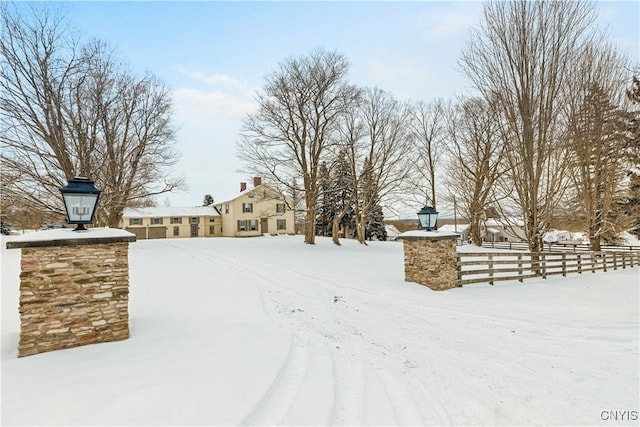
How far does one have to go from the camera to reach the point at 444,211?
2703 centimetres

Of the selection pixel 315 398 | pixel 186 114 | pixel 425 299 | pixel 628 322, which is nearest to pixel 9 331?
pixel 315 398

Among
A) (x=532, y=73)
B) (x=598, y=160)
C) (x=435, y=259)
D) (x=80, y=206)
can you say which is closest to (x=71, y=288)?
(x=80, y=206)

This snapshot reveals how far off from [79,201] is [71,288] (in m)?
1.32

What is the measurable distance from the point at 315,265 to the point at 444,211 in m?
17.9

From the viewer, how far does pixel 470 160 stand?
78.2ft

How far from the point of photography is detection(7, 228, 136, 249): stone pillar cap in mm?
3771

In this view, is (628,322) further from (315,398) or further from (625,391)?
(315,398)

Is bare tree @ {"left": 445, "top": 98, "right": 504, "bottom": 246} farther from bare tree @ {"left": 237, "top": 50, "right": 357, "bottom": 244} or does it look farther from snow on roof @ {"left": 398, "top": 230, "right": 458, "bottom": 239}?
snow on roof @ {"left": 398, "top": 230, "right": 458, "bottom": 239}

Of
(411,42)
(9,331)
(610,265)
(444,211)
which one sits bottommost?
(610,265)

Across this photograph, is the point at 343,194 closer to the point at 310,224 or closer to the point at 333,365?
the point at 310,224

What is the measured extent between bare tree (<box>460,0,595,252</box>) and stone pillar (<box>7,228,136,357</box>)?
1363cm

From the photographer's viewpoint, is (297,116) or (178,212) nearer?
(297,116)

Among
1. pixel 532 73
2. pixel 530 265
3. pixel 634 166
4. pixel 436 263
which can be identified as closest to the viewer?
pixel 436 263

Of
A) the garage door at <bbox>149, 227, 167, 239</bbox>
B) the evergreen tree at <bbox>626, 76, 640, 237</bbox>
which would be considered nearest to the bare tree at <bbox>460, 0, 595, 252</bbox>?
the evergreen tree at <bbox>626, 76, 640, 237</bbox>
